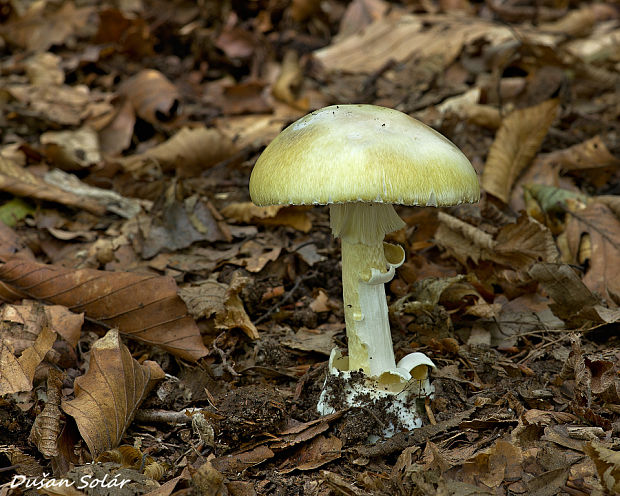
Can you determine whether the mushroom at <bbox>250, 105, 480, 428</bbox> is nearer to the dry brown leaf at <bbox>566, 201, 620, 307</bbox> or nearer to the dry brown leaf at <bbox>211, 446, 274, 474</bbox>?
the dry brown leaf at <bbox>211, 446, 274, 474</bbox>

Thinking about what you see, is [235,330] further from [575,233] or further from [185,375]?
[575,233]

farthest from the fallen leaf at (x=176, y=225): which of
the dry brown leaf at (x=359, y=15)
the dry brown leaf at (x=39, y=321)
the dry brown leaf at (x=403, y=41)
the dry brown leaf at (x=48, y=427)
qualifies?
the dry brown leaf at (x=359, y=15)

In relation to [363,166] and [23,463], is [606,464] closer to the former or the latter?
[363,166]

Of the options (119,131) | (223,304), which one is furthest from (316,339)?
(119,131)

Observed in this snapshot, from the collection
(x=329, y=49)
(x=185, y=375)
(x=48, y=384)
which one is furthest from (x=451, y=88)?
(x=48, y=384)

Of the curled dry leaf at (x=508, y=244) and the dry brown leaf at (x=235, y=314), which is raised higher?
the dry brown leaf at (x=235, y=314)

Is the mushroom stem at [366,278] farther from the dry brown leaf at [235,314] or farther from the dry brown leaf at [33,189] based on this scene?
the dry brown leaf at [33,189]
